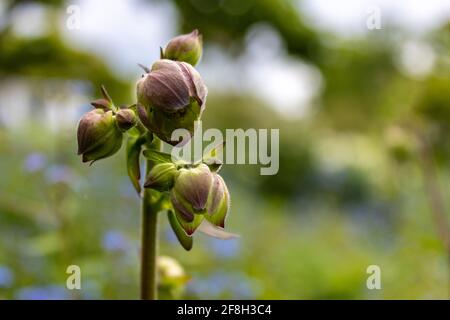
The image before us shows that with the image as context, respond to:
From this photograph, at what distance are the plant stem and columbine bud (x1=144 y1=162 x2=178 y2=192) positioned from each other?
0.06 metres

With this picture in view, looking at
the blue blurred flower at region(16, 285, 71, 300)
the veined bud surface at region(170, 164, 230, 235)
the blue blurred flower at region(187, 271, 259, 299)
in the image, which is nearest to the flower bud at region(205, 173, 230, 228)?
the veined bud surface at region(170, 164, 230, 235)

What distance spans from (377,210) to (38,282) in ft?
13.0

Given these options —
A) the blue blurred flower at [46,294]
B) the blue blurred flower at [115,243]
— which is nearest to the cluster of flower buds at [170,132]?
the blue blurred flower at [46,294]

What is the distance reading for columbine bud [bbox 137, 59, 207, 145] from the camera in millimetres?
708

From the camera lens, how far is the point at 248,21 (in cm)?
1088

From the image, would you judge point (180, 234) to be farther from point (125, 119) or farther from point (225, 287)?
point (225, 287)

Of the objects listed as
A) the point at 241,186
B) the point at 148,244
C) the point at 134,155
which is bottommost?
the point at 148,244

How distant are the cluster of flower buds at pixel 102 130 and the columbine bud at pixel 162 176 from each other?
55 mm

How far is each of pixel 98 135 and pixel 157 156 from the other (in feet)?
0.23

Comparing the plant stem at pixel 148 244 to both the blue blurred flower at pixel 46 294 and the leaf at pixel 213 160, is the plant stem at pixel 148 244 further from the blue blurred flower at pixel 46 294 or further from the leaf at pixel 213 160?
the blue blurred flower at pixel 46 294

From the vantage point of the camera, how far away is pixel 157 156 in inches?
30.1

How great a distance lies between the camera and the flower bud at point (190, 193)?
2.34 ft

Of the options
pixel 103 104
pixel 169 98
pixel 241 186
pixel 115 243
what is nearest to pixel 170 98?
pixel 169 98

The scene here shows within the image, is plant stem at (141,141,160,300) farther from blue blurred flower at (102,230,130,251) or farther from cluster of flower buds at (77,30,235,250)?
blue blurred flower at (102,230,130,251)
